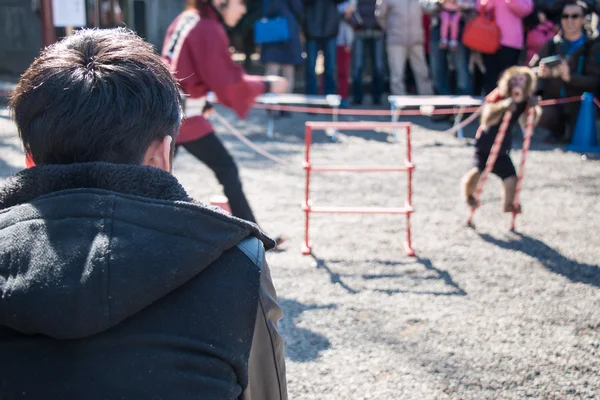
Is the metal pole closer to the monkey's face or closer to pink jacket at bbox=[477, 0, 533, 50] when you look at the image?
the monkey's face

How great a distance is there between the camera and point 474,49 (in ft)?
35.5

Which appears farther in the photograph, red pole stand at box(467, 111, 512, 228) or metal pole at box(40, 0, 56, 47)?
metal pole at box(40, 0, 56, 47)

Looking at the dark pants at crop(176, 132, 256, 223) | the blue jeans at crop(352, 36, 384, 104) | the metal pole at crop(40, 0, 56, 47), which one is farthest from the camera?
the blue jeans at crop(352, 36, 384, 104)

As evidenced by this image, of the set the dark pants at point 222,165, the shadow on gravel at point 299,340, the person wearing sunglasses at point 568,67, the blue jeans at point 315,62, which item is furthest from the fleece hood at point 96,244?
the blue jeans at point 315,62

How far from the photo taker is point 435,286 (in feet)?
15.8

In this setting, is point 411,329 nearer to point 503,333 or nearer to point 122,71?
point 503,333

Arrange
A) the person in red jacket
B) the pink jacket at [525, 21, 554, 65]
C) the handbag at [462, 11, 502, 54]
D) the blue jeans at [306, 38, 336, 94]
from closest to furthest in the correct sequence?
the person in red jacket, the handbag at [462, 11, 502, 54], the pink jacket at [525, 21, 554, 65], the blue jeans at [306, 38, 336, 94]

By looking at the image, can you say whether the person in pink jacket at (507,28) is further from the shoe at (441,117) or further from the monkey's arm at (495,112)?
the monkey's arm at (495,112)

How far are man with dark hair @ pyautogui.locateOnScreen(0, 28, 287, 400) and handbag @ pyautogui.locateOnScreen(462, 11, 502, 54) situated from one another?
31.2 feet

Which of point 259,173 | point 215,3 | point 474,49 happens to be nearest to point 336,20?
point 474,49

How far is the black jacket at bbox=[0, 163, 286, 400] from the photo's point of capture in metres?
1.24

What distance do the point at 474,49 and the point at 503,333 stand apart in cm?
738

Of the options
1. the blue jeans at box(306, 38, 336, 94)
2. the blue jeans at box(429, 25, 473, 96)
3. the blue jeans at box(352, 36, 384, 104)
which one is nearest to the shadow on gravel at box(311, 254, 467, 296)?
the blue jeans at box(429, 25, 473, 96)

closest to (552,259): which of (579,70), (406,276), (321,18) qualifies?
(406,276)
